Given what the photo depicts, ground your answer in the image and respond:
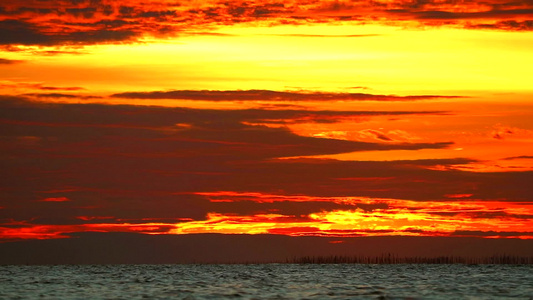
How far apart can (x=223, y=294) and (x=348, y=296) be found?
8.81 meters

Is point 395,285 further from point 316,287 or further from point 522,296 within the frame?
point 522,296

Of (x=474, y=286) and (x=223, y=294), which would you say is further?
(x=474, y=286)

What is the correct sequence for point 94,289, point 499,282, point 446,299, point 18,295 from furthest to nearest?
point 499,282 → point 94,289 → point 18,295 → point 446,299

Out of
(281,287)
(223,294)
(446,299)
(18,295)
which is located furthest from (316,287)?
(18,295)

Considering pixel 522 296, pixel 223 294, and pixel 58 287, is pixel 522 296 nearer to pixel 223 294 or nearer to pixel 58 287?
pixel 223 294

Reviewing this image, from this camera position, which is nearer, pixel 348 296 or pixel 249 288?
pixel 348 296

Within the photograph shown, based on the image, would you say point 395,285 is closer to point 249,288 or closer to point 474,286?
point 474,286

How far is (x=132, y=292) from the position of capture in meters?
66.2

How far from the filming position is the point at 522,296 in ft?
199

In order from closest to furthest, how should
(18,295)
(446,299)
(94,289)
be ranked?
(446,299)
(18,295)
(94,289)

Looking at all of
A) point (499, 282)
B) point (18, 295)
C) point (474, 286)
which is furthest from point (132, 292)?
point (499, 282)

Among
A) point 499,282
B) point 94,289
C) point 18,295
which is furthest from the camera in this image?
point 499,282

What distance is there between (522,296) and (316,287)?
17739 millimetres

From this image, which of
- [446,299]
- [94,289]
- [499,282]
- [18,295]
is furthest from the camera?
[499,282]
